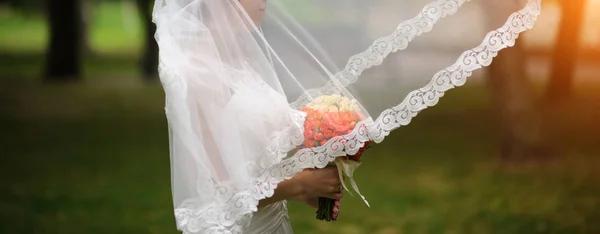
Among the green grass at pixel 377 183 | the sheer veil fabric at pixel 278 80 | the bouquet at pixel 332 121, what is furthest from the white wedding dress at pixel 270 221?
the green grass at pixel 377 183

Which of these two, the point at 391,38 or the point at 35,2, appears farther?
the point at 35,2

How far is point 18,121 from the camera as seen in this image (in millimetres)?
13469

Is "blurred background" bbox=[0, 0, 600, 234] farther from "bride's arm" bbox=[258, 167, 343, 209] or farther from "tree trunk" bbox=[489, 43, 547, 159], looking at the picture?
"bride's arm" bbox=[258, 167, 343, 209]

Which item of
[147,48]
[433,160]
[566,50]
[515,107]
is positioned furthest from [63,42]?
[515,107]

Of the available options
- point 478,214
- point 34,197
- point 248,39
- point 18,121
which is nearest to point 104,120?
point 18,121

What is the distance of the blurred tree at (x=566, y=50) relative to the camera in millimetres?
9742

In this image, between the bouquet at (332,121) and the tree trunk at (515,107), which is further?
the tree trunk at (515,107)

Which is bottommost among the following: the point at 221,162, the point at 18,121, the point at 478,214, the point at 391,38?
the point at 18,121

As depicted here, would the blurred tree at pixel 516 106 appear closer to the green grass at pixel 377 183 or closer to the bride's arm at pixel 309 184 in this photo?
the green grass at pixel 377 183

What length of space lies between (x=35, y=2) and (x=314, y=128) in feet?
115

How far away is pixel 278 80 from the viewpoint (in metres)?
2.61

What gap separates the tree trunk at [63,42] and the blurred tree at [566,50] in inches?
439

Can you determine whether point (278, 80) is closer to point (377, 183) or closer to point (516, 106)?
point (377, 183)

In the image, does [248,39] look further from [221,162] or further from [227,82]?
[221,162]
